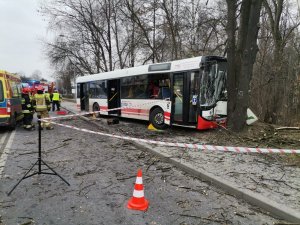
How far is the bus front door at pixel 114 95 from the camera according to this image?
14577 millimetres

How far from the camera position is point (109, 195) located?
4.68 meters

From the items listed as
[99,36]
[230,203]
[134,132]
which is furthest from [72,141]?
[99,36]

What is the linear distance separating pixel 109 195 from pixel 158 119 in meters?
6.85

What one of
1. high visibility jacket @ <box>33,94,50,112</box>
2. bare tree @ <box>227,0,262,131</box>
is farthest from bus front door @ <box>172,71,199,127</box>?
high visibility jacket @ <box>33,94,50,112</box>

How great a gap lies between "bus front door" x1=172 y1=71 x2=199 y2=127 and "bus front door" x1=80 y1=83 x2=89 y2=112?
9495 millimetres

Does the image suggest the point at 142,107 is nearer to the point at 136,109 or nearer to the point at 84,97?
the point at 136,109

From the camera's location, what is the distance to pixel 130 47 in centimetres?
2589

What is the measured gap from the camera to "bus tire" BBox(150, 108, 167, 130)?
11.2m

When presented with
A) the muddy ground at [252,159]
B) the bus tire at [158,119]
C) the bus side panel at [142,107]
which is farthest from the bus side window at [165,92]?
the muddy ground at [252,159]

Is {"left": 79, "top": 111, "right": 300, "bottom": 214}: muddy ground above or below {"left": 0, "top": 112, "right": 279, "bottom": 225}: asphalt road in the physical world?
above

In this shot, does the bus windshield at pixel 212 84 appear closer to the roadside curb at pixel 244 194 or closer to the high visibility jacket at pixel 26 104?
the roadside curb at pixel 244 194

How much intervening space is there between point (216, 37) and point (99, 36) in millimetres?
13057

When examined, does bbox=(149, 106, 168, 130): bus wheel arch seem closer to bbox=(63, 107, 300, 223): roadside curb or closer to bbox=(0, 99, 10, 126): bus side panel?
bbox=(63, 107, 300, 223): roadside curb

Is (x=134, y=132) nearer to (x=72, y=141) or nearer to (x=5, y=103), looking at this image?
(x=72, y=141)
